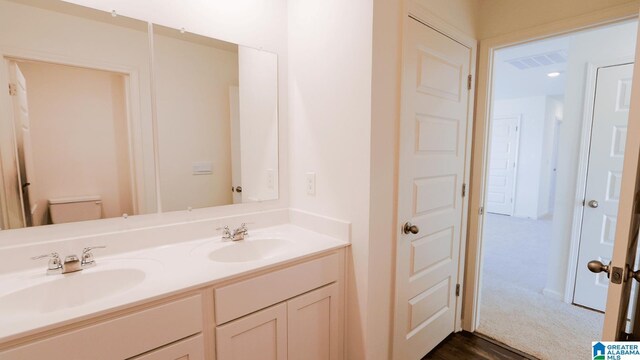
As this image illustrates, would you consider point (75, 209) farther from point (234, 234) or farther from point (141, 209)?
point (234, 234)

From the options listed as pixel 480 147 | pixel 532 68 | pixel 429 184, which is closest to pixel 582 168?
pixel 480 147

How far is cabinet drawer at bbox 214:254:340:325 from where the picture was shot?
3.68 feet

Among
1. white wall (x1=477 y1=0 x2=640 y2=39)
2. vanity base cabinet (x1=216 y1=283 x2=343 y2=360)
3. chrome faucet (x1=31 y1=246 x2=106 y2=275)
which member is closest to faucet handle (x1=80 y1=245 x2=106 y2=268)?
chrome faucet (x1=31 y1=246 x2=106 y2=275)

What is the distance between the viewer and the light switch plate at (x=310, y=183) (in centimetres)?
171

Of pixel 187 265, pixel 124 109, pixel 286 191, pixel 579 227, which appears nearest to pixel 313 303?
pixel 187 265

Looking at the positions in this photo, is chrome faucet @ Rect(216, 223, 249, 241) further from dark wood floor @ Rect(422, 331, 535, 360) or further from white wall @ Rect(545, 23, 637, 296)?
white wall @ Rect(545, 23, 637, 296)

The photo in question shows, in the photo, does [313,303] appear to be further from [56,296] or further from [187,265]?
[56,296]

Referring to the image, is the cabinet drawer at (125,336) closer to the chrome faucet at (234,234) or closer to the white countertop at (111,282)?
the white countertop at (111,282)

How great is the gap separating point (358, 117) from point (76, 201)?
1335mm

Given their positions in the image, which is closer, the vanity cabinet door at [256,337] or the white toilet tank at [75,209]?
the vanity cabinet door at [256,337]

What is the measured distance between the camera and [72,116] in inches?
49.3

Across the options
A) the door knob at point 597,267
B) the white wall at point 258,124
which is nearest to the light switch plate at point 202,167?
the white wall at point 258,124

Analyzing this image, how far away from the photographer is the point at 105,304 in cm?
88

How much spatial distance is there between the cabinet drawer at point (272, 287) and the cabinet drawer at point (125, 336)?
0.33ft
